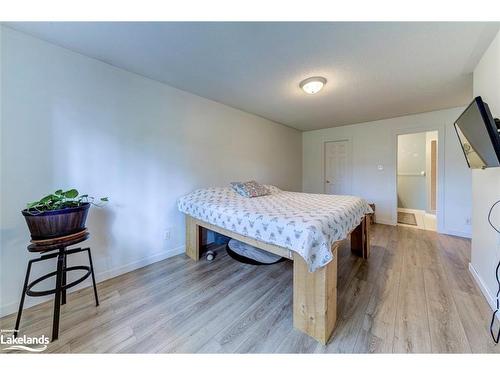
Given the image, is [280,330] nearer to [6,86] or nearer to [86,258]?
[86,258]

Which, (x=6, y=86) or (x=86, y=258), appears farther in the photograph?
(x=86, y=258)

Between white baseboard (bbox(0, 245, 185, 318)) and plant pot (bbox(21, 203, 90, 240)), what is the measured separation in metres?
0.78

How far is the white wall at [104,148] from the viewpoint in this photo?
4.93 ft

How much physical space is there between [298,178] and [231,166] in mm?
2486

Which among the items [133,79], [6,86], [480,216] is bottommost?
[480,216]

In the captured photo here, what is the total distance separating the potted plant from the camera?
1.25m

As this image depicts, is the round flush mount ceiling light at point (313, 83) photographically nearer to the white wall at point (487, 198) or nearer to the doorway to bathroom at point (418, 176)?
the white wall at point (487, 198)

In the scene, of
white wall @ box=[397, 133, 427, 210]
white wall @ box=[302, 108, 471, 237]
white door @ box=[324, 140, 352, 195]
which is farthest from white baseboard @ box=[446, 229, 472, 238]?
white wall @ box=[397, 133, 427, 210]

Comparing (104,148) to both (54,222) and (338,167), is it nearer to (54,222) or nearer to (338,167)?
(54,222)

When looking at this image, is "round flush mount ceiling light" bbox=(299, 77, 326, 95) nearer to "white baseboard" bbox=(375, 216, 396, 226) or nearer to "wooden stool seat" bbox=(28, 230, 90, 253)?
"wooden stool seat" bbox=(28, 230, 90, 253)
